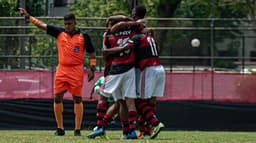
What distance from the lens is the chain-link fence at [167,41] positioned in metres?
16.9

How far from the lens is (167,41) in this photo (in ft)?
58.8

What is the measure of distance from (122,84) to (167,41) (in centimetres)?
780

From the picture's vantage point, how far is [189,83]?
1659 cm

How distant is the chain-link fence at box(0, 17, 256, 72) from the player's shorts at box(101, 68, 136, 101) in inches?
262

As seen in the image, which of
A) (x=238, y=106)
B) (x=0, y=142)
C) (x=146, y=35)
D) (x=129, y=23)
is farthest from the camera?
(x=238, y=106)

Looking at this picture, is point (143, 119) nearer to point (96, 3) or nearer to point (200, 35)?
point (200, 35)

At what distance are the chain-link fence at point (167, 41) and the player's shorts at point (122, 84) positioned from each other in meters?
6.65

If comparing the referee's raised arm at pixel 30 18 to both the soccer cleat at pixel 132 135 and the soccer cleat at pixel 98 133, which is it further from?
the soccer cleat at pixel 132 135

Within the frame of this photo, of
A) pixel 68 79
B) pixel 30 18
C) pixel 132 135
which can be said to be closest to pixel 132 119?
pixel 132 135

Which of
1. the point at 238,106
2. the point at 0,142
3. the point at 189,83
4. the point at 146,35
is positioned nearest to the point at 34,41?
the point at 189,83

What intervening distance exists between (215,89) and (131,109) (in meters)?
6.44

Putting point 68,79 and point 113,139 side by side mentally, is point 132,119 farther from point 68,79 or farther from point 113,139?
point 68,79

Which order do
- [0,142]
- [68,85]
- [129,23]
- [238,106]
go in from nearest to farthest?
[0,142] → [129,23] → [68,85] → [238,106]

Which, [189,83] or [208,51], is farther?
[208,51]
